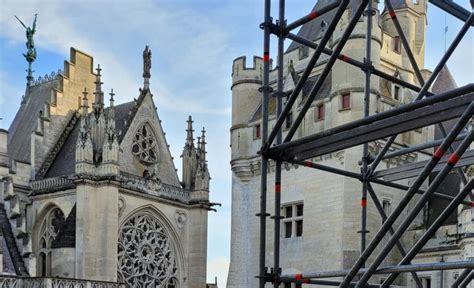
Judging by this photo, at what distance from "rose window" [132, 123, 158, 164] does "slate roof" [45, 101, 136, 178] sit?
635 mm

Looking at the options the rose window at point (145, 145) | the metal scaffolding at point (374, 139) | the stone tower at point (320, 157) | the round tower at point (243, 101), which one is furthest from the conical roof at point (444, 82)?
the metal scaffolding at point (374, 139)

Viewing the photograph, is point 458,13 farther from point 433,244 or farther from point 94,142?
point 94,142

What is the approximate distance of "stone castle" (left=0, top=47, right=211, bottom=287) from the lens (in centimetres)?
2400

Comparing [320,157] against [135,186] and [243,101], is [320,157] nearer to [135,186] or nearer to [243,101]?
[243,101]

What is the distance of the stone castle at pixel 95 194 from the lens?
24.0 meters

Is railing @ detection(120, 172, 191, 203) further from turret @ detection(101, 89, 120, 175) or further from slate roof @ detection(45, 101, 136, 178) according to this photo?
slate roof @ detection(45, 101, 136, 178)

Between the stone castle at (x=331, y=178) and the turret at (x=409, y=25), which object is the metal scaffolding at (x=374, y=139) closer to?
the stone castle at (x=331, y=178)

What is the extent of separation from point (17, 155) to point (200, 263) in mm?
8012

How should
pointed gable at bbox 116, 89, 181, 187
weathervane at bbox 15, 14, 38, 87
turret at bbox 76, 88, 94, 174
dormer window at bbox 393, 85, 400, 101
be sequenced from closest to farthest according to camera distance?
1. turret at bbox 76, 88, 94, 174
2. dormer window at bbox 393, 85, 400, 101
3. pointed gable at bbox 116, 89, 181, 187
4. weathervane at bbox 15, 14, 38, 87

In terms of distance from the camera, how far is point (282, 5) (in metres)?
7.11

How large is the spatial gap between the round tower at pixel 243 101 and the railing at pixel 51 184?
5731mm

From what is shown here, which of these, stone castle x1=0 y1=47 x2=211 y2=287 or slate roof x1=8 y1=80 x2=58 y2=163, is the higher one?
slate roof x1=8 y1=80 x2=58 y2=163

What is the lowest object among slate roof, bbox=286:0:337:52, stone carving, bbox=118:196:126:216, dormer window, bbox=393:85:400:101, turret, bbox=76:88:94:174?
stone carving, bbox=118:196:126:216

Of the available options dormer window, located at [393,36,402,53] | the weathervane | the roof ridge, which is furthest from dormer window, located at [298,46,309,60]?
the weathervane
